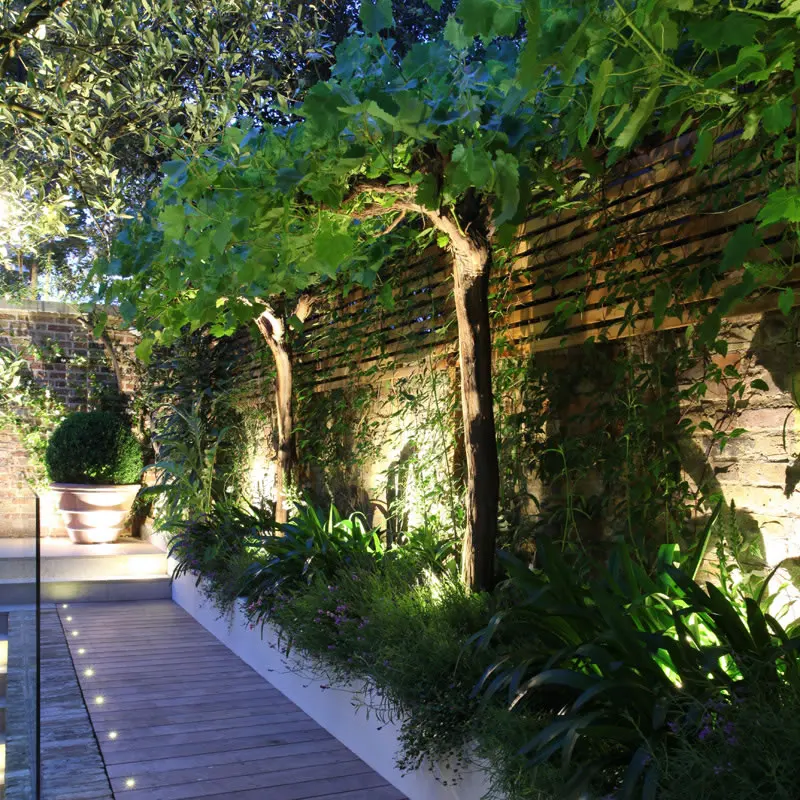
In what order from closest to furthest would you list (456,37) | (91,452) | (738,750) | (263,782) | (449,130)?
(738,750) → (456,37) → (449,130) → (263,782) → (91,452)

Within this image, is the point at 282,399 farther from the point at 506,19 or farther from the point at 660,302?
the point at 506,19

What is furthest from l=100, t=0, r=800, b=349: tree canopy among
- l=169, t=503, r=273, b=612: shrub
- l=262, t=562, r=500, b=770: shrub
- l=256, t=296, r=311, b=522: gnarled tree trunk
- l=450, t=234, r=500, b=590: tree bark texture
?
l=169, t=503, r=273, b=612: shrub

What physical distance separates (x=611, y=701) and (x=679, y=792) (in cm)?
39

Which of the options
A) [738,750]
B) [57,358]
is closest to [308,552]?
[738,750]

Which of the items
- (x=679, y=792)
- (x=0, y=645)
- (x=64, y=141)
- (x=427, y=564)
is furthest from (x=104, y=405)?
(x=679, y=792)

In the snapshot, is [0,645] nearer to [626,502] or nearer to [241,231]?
[241,231]

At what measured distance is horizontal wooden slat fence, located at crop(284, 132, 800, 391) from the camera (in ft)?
9.48

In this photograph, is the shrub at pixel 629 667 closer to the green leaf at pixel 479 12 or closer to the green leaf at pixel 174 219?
the green leaf at pixel 479 12

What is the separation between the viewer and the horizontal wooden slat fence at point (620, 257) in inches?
114

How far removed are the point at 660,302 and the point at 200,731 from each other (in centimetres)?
281

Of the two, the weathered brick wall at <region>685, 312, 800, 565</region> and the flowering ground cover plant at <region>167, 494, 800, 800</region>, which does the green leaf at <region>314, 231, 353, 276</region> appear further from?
the weathered brick wall at <region>685, 312, 800, 565</region>

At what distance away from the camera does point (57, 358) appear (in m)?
10.1

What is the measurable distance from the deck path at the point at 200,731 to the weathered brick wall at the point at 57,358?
4288 mm

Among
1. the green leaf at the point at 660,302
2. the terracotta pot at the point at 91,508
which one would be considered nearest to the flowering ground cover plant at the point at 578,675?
the green leaf at the point at 660,302
